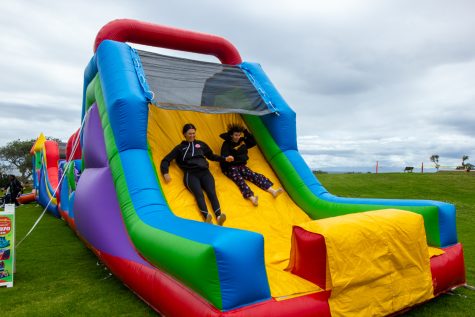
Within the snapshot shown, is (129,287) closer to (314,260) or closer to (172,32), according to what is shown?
(314,260)

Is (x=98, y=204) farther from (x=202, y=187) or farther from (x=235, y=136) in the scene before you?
(x=235, y=136)

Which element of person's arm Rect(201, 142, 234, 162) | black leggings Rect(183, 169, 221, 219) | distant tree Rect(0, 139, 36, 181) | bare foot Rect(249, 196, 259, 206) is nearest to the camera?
black leggings Rect(183, 169, 221, 219)

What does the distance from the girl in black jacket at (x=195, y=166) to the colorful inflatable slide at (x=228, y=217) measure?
0.31ft

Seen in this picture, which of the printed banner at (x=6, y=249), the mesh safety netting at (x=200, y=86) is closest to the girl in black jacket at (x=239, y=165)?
the mesh safety netting at (x=200, y=86)

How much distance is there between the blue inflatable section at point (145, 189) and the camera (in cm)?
203

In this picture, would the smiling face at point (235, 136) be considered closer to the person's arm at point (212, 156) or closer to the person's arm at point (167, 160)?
the person's arm at point (212, 156)

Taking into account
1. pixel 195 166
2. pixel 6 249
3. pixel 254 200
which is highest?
pixel 195 166

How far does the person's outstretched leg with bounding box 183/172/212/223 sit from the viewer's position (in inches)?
142

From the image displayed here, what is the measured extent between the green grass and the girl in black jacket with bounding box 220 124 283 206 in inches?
77.2

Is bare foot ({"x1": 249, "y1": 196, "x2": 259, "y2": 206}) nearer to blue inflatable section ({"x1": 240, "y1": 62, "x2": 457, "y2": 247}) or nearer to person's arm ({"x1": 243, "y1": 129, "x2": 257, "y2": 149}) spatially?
blue inflatable section ({"x1": 240, "y1": 62, "x2": 457, "y2": 247})

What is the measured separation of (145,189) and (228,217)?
95cm

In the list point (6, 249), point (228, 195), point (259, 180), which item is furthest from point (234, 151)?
point (6, 249)

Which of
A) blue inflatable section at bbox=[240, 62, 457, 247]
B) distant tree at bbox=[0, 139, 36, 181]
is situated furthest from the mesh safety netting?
distant tree at bbox=[0, 139, 36, 181]

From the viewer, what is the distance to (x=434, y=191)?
1112 centimetres
